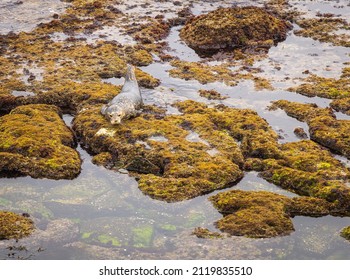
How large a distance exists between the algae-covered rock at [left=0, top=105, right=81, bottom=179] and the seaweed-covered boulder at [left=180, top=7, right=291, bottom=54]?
8883 mm

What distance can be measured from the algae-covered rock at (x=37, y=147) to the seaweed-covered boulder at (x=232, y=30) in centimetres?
888

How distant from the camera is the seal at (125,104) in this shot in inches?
690

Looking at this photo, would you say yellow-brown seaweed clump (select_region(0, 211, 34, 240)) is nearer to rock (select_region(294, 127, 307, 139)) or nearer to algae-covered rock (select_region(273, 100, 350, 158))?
rock (select_region(294, 127, 307, 139))

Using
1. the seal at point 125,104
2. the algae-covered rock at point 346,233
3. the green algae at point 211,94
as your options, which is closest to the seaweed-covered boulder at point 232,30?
the green algae at point 211,94

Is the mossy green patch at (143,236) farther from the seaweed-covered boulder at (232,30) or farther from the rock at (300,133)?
the seaweed-covered boulder at (232,30)

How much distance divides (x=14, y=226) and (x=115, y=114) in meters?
5.25

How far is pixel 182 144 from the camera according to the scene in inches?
653

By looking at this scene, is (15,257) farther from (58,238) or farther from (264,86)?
(264,86)

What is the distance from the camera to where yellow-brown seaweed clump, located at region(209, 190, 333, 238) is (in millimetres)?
13383

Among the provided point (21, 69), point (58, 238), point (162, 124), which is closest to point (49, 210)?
Answer: point (58, 238)

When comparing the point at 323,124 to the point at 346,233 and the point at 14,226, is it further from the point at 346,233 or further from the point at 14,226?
the point at 14,226

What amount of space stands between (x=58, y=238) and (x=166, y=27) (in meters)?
15.0

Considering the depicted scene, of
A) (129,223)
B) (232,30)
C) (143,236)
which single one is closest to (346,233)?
(143,236)

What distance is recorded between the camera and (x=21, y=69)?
21.9 m
